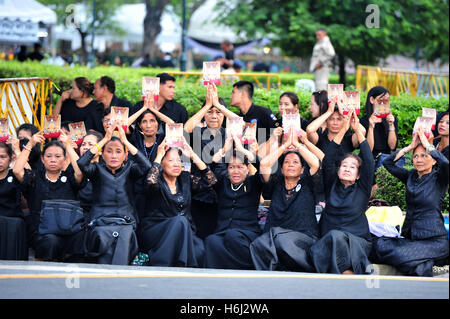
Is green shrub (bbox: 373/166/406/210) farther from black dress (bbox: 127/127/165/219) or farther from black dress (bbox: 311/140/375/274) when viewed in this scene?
black dress (bbox: 127/127/165/219)

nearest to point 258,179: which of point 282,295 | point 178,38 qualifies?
point 282,295

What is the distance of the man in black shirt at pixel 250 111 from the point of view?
29.0 ft

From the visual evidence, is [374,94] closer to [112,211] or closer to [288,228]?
[288,228]

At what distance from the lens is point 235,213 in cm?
709

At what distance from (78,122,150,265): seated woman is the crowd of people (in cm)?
1

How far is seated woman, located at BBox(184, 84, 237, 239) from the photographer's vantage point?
752 cm

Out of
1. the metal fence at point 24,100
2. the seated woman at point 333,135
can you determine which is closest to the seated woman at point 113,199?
the seated woman at point 333,135

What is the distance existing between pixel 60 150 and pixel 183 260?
1572mm

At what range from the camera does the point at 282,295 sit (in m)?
5.59

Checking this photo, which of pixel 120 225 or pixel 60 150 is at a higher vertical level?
pixel 60 150

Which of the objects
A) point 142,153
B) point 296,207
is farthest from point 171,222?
point 296,207

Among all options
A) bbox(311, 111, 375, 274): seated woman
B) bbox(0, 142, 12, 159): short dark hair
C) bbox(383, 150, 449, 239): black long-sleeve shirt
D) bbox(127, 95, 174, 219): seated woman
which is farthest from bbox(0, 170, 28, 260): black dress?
bbox(383, 150, 449, 239): black long-sleeve shirt

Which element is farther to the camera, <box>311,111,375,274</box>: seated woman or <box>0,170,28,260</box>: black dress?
<box>0,170,28,260</box>: black dress
